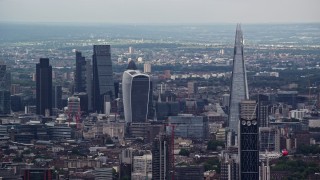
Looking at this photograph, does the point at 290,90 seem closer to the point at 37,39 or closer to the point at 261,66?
the point at 261,66

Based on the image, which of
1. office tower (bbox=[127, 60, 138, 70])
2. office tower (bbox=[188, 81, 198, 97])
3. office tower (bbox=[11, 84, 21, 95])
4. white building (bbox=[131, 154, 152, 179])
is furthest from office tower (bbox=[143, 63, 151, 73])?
white building (bbox=[131, 154, 152, 179])

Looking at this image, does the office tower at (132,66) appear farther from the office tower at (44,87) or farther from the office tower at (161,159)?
the office tower at (161,159)

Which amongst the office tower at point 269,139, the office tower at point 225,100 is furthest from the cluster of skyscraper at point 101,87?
the office tower at point 269,139

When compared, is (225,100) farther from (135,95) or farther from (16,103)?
(16,103)

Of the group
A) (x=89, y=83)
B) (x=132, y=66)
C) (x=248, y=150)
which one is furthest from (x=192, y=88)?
(x=248, y=150)

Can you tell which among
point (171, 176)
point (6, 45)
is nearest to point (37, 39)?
point (6, 45)
